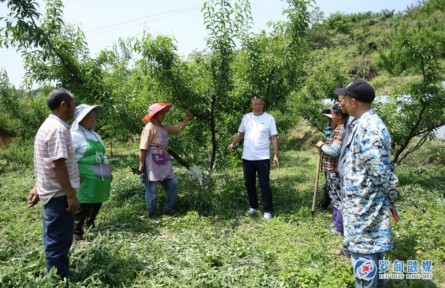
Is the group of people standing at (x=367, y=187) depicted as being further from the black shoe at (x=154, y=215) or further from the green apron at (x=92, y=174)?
the black shoe at (x=154, y=215)

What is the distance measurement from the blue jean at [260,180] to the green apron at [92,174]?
7.13 ft

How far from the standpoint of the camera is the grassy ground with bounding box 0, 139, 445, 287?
3.41 m

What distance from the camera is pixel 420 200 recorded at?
5.73 metres

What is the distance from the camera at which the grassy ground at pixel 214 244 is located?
3.41 metres

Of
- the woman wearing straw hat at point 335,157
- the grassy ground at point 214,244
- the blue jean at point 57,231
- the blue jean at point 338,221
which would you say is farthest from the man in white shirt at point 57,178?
the blue jean at point 338,221

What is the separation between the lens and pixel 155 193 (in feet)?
18.2

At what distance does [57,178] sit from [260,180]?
3098 mm

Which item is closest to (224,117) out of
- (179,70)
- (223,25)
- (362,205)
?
(179,70)

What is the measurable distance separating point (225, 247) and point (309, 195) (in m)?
2.84

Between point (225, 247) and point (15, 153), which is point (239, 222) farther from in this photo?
point (15, 153)

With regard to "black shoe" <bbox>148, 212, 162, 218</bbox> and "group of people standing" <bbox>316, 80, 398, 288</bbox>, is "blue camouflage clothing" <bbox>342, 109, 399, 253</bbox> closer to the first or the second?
Result: "group of people standing" <bbox>316, 80, 398, 288</bbox>

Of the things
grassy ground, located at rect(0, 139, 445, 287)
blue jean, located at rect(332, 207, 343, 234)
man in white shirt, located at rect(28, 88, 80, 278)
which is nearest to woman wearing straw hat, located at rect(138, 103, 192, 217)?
grassy ground, located at rect(0, 139, 445, 287)

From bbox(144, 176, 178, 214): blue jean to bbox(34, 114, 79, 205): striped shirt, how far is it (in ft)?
7.48

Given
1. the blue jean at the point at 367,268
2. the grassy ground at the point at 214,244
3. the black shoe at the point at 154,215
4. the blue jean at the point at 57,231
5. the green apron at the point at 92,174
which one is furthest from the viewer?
the black shoe at the point at 154,215
